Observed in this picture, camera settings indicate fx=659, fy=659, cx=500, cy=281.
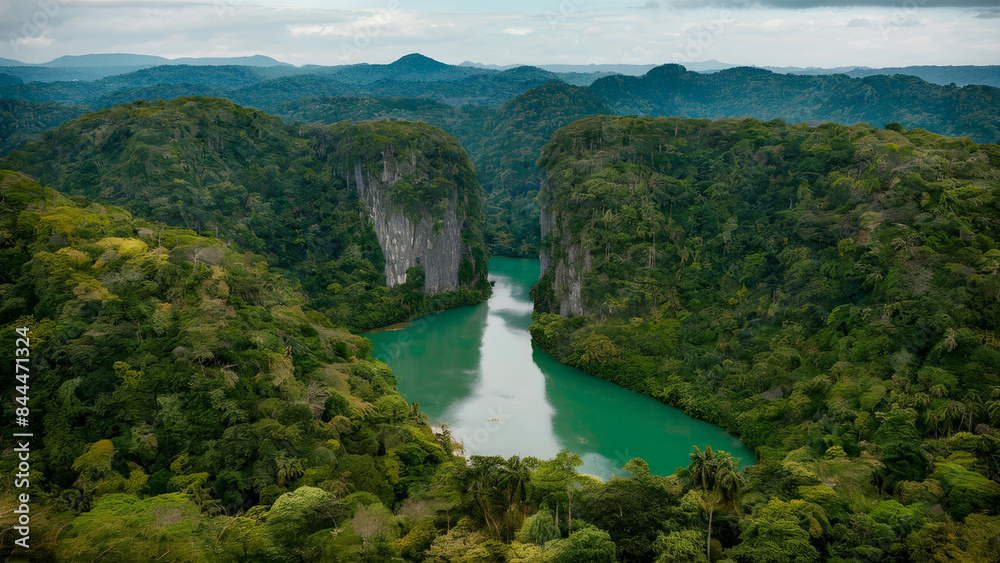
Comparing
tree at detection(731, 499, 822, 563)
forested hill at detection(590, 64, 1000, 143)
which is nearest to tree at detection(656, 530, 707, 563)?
tree at detection(731, 499, 822, 563)

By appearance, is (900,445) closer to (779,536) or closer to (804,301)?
(779,536)

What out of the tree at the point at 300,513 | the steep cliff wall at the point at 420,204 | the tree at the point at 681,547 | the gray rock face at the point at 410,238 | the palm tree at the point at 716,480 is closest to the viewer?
the tree at the point at 681,547

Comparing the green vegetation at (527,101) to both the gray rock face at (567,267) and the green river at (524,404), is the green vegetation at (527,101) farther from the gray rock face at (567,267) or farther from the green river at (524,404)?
the green river at (524,404)

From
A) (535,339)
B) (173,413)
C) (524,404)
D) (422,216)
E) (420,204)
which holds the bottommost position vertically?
(524,404)

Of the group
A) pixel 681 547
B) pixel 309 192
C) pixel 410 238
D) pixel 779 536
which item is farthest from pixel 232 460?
pixel 309 192

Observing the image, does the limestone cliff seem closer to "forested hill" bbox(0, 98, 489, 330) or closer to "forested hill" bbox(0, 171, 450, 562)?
"forested hill" bbox(0, 98, 489, 330)

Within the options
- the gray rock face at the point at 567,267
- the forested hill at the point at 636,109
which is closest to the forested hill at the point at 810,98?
the forested hill at the point at 636,109
